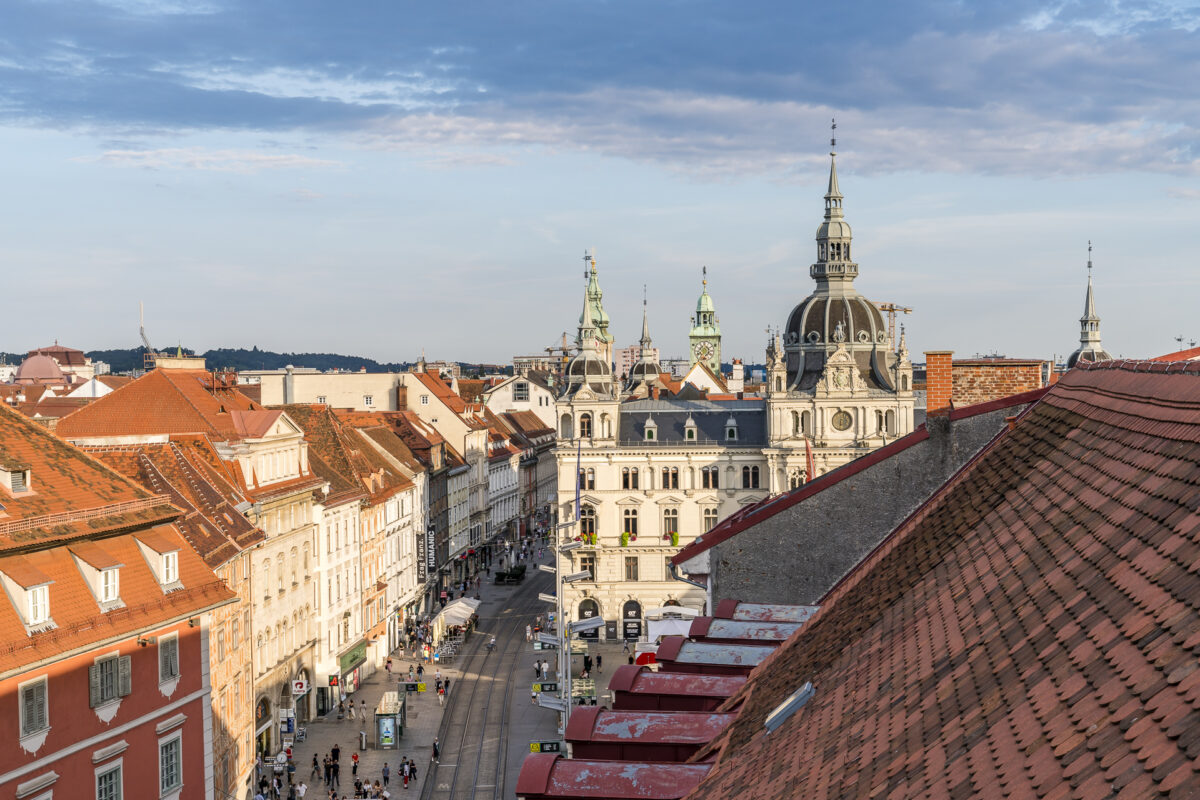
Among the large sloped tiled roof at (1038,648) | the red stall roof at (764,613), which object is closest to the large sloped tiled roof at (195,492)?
the red stall roof at (764,613)

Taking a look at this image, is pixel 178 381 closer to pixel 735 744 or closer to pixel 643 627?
pixel 643 627

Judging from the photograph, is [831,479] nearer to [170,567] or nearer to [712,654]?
[712,654]

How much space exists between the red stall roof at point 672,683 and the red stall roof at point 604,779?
14.2 feet

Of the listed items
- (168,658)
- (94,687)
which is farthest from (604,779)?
(168,658)

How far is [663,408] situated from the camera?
90125mm

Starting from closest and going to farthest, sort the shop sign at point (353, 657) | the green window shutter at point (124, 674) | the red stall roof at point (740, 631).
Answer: the red stall roof at point (740, 631) < the green window shutter at point (124, 674) < the shop sign at point (353, 657)

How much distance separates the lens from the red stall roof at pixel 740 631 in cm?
2083

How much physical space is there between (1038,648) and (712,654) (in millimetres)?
12195

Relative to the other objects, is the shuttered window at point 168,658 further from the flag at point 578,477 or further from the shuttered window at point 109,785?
the flag at point 578,477

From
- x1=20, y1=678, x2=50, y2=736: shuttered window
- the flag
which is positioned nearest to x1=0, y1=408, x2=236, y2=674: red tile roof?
x1=20, y1=678, x2=50, y2=736: shuttered window

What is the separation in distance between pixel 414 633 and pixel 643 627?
565 inches

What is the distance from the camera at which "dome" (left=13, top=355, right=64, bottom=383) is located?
181500 millimetres

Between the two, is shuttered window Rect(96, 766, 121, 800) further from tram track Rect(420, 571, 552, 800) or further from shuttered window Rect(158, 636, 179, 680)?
tram track Rect(420, 571, 552, 800)

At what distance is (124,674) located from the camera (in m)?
28.8
